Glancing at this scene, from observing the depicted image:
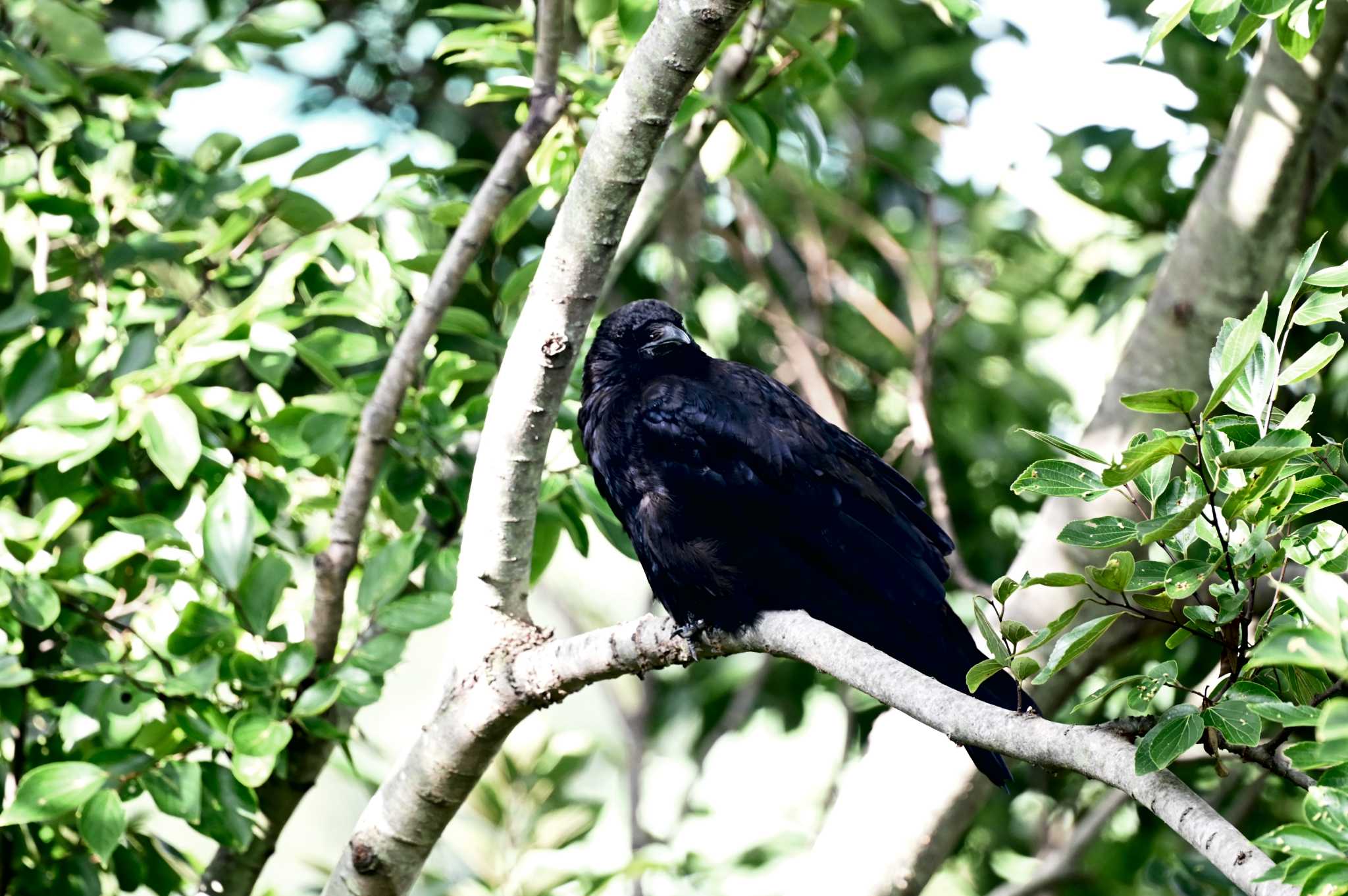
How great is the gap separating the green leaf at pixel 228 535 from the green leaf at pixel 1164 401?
174cm

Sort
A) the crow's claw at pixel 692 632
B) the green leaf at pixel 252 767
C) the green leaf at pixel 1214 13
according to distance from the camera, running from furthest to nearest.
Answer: the green leaf at pixel 252 767 < the crow's claw at pixel 692 632 < the green leaf at pixel 1214 13

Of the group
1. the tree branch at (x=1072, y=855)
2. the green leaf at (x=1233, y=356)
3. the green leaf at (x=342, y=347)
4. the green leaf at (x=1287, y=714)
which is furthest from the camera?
the tree branch at (x=1072, y=855)

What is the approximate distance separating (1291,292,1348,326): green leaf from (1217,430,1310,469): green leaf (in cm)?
13

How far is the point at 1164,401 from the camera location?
1319mm

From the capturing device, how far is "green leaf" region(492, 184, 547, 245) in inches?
104

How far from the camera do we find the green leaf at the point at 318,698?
7.93 ft

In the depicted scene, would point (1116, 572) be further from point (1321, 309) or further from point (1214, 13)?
point (1214, 13)

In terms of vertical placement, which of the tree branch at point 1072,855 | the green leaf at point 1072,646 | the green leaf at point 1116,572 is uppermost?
the green leaf at point 1116,572

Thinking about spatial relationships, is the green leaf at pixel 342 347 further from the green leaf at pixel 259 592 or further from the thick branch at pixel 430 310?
the green leaf at pixel 259 592

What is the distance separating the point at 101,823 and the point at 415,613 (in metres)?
0.66

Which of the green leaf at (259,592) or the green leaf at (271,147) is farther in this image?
the green leaf at (271,147)

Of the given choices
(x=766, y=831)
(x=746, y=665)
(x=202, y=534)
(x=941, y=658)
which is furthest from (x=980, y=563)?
(x=202, y=534)

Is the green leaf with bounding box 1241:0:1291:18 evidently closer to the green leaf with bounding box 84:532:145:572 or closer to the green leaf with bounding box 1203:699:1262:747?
the green leaf with bounding box 1203:699:1262:747

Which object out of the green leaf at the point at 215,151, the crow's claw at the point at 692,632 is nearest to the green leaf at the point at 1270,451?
the crow's claw at the point at 692,632
